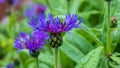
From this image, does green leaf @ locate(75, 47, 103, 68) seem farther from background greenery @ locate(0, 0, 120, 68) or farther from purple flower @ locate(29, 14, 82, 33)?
purple flower @ locate(29, 14, 82, 33)

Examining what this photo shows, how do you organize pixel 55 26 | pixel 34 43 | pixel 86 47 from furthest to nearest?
pixel 86 47, pixel 34 43, pixel 55 26

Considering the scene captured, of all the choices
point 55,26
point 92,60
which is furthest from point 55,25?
point 92,60

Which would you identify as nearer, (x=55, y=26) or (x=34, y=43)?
(x=55, y=26)

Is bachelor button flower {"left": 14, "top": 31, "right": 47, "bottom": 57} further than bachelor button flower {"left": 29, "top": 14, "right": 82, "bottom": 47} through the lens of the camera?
Yes

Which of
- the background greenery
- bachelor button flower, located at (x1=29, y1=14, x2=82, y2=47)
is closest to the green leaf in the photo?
the background greenery

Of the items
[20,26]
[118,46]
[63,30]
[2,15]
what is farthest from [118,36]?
[2,15]

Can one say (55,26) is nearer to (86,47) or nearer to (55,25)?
(55,25)

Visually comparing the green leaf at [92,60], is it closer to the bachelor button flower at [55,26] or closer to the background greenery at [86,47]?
the background greenery at [86,47]

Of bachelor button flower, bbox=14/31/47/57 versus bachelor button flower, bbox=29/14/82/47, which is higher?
bachelor button flower, bbox=29/14/82/47
